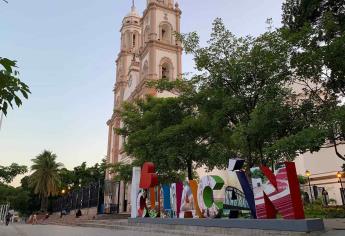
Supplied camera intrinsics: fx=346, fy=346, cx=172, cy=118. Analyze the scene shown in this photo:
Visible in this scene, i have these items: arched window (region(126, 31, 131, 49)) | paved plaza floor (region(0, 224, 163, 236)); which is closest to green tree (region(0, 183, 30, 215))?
arched window (region(126, 31, 131, 49))

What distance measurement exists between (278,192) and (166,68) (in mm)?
31506

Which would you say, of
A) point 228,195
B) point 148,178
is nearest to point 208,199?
point 228,195

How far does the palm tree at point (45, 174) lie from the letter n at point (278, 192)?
1715 inches

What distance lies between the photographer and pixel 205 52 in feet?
50.8

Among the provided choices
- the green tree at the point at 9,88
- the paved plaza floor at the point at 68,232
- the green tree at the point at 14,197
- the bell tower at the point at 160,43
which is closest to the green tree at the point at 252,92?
the paved plaza floor at the point at 68,232

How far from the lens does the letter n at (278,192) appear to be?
9.51 m

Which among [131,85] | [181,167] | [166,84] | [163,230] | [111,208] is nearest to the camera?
[163,230]

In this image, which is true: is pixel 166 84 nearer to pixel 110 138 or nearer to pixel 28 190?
pixel 110 138

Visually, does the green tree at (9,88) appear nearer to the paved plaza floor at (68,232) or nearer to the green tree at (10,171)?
the paved plaza floor at (68,232)

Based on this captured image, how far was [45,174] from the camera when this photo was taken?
1957 inches

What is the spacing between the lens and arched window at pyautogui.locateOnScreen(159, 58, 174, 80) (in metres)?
39.3

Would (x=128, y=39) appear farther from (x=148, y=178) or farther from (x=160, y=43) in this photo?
(x=148, y=178)

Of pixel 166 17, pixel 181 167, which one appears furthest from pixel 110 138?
pixel 181 167

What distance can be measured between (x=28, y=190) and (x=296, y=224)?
62.8 m
